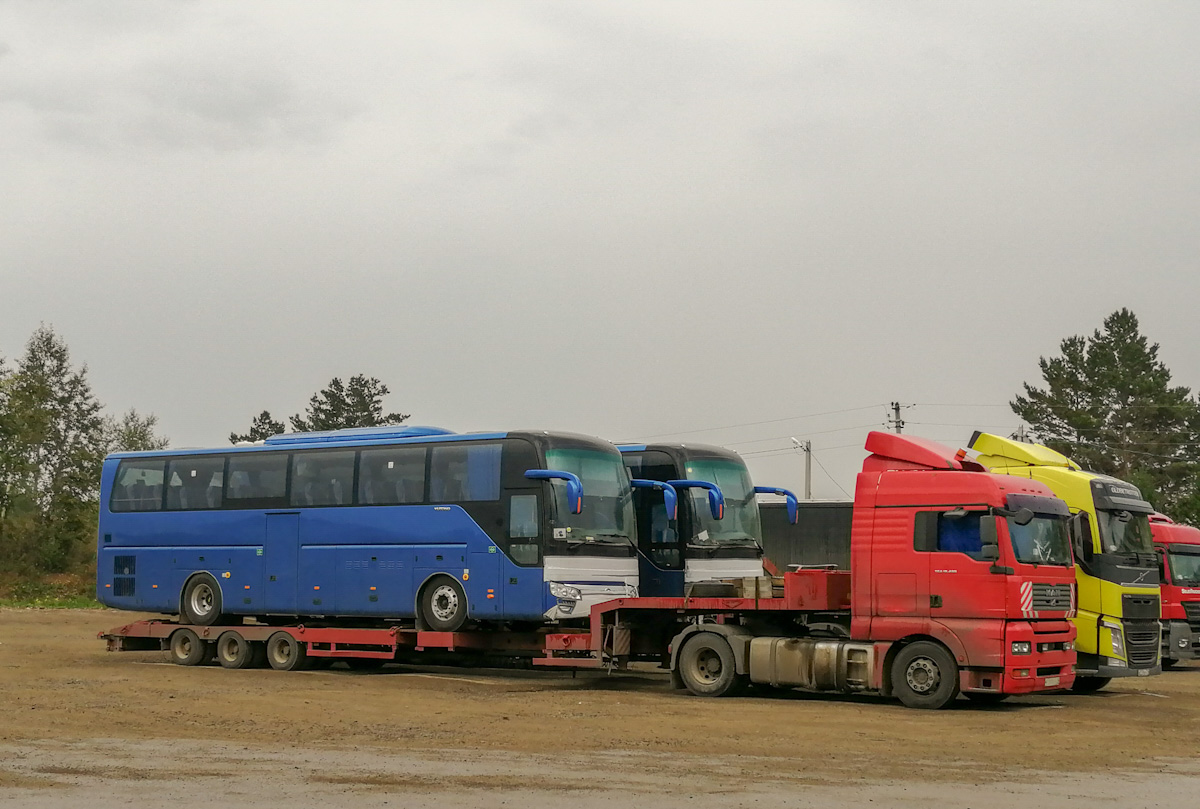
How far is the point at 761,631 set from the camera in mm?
19547

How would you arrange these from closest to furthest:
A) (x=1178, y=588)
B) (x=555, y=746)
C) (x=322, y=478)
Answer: (x=555, y=746) < (x=322, y=478) < (x=1178, y=588)

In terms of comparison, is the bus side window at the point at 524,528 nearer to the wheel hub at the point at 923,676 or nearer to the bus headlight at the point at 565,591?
the bus headlight at the point at 565,591

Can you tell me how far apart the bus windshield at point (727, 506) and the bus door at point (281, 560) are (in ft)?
21.8

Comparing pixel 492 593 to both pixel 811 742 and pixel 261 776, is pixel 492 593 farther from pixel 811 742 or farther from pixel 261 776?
pixel 261 776

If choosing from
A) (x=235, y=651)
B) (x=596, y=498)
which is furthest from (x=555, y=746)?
(x=235, y=651)

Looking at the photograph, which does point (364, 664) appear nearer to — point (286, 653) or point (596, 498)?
point (286, 653)

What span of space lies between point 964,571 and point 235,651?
1301 cm

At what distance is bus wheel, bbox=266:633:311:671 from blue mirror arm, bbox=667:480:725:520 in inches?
266

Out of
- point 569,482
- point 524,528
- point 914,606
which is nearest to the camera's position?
point 914,606

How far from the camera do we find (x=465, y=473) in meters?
22.5

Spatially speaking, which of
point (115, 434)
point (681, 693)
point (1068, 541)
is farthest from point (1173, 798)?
point (115, 434)

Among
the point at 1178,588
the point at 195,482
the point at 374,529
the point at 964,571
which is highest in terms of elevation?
the point at 195,482

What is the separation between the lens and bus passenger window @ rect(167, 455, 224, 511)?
25562 mm

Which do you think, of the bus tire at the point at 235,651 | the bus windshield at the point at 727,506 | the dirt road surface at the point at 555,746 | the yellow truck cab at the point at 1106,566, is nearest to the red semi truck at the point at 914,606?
the dirt road surface at the point at 555,746
